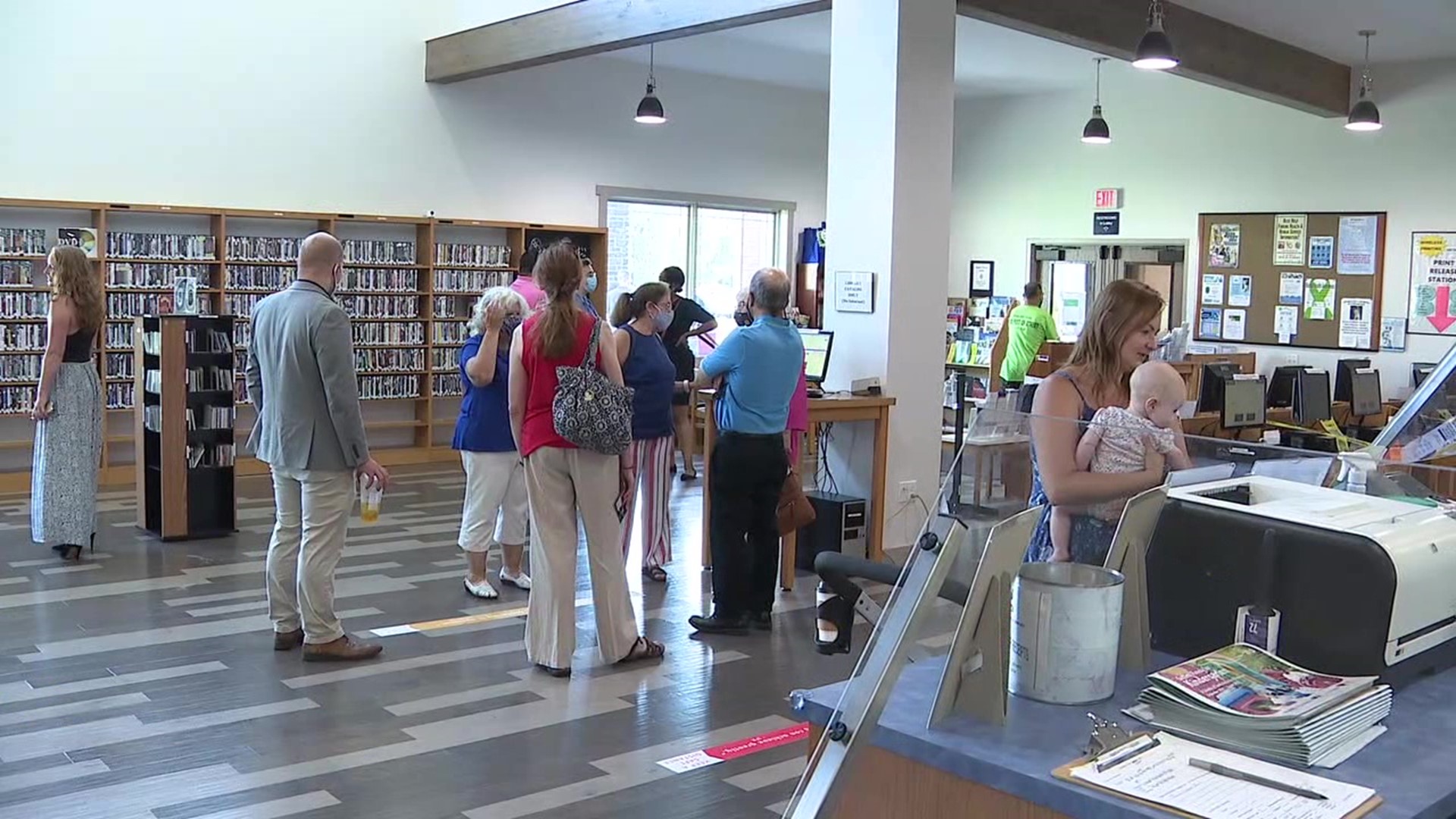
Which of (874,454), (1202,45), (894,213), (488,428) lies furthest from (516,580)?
(1202,45)

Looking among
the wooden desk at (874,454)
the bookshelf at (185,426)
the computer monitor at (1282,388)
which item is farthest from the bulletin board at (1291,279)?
the bookshelf at (185,426)

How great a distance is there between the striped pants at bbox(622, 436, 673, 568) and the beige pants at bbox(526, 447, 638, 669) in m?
0.98

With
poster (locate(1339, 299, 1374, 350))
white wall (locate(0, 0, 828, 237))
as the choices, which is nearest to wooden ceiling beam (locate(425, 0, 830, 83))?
white wall (locate(0, 0, 828, 237))

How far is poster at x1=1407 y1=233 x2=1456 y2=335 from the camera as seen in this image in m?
10.8

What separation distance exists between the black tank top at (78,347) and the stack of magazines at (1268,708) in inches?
237

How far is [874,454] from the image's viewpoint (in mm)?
6898

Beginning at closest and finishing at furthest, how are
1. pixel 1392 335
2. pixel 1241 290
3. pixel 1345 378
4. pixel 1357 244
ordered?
pixel 1345 378, pixel 1392 335, pixel 1357 244, pixel 1241 290

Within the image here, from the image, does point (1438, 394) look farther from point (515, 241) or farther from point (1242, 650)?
point (515, 241)

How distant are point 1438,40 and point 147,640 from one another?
9896 millimetres

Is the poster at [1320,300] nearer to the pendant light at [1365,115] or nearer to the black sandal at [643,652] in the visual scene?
Answer: the pendant light at [1365,115]

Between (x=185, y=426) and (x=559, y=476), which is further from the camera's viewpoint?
(x=185, y=426)

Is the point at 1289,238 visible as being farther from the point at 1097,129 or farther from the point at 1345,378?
the point at 1345,378

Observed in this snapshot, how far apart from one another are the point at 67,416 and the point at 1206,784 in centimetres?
627

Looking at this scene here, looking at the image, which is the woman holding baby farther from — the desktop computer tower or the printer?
the desktop computer tower
